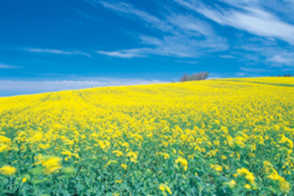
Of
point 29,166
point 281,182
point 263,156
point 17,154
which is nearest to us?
point 281,182

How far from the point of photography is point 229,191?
3.26 metres

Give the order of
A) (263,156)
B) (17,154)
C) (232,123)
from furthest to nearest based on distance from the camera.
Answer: (232,123), (263,156), (17,154)

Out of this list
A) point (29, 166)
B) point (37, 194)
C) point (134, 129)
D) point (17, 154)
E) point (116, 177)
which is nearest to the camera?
point (37, 194)

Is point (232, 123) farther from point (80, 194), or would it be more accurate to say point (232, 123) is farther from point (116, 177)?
point (80, 194)

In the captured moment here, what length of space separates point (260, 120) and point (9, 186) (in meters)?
11.9

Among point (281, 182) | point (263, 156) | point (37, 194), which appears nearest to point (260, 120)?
point (263, 156)

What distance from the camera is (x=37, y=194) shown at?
9.19ft

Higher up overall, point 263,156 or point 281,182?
point 281,182

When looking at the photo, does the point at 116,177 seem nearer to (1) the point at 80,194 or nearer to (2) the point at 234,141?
(1) the point at 80,194

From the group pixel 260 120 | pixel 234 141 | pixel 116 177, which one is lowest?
pixel 260 120

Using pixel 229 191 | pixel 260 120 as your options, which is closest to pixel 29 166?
pixel 229 191

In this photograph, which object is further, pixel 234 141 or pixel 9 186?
pixel 234 141

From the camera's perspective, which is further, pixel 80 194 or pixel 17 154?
pixel 17 154

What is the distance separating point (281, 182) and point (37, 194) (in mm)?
4285
